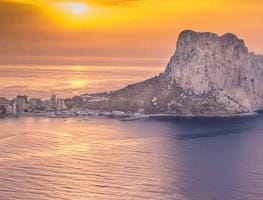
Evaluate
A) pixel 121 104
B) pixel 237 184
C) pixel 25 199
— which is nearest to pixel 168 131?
pixel 121 104

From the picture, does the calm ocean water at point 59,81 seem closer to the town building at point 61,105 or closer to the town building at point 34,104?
the town building at point 34,104

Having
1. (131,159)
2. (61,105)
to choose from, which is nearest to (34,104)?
(61,105)

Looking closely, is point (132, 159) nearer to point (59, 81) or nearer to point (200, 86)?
point (200, 86)

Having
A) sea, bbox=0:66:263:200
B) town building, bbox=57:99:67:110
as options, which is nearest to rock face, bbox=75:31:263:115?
town building, bbox=57:99:67:110

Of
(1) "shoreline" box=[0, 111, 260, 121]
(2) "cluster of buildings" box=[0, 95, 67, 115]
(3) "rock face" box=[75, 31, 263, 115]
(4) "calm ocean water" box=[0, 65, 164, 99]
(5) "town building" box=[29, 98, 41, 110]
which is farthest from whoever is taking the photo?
(4) "calm ocean water" box=[0, 65, 164, 99]

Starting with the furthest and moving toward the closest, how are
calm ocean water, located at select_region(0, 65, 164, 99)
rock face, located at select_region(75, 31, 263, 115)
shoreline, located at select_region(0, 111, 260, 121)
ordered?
calm ocean water, located at select_region(0, 65, 164, 99), rock face, located at select_region(75, 31, 263, 115), shoreline, located at select_region(0, 111, 260, 121)

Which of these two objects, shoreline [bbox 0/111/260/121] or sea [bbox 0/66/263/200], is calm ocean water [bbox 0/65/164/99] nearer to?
shoreline [bbox 0/111/260/121]
